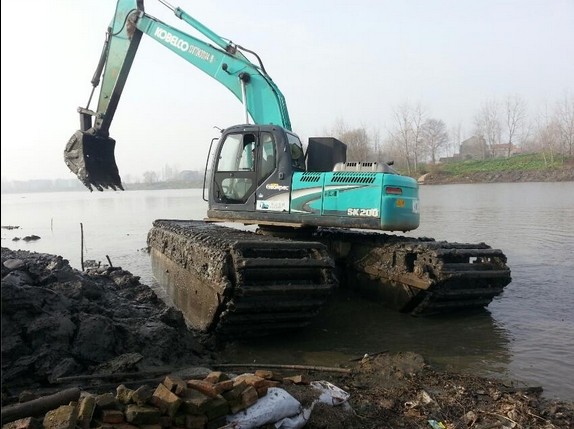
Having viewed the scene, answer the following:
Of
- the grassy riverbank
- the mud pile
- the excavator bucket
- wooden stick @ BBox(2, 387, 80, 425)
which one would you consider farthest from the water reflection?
the grassy riverbank

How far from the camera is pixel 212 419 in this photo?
10.7ft

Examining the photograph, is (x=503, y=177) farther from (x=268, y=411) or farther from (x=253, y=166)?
(x=268, y=411)

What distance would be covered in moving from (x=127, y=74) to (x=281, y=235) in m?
4.93

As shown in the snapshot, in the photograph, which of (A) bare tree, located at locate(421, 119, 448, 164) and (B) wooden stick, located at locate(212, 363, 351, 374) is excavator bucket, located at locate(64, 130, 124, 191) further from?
(A) bare tree, located at locate(421, 119, 448, 164)

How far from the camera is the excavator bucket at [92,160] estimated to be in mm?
9703

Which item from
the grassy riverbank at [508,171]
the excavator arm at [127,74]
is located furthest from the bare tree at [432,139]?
the excavator arm at [127,74]

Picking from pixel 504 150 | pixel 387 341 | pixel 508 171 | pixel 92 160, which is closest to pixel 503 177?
pixel 508 171

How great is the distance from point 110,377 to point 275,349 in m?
2.06

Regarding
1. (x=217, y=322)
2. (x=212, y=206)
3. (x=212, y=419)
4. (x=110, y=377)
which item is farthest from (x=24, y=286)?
(x=212, y=206)

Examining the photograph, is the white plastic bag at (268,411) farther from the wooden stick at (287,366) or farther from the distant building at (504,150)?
the distant building at (504,150)

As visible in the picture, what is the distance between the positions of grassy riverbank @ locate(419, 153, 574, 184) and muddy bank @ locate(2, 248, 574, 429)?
150 ft

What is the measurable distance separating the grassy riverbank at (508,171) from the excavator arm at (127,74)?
43.1 m

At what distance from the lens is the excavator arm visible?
8758mm

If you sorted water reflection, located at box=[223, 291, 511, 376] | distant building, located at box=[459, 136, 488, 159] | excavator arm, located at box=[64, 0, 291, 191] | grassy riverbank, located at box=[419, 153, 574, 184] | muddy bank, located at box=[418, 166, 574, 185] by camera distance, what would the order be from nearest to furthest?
water reflection, located at box=[223, 291, 511, 376], excavator arm, located at box=[64, 0, 291, 191], muddy bank, located at box=[418, 166, 574, 185], grassy riverbank, located at box=[419, 153, 574, 184], distant building, located at box=[459, 136, 488, 159]
